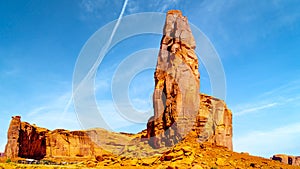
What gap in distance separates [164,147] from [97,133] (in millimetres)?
117181

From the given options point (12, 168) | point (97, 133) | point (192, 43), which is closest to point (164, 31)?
point (192, 43)

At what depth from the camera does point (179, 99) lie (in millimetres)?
63406

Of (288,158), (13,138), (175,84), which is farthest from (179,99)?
(288,158)

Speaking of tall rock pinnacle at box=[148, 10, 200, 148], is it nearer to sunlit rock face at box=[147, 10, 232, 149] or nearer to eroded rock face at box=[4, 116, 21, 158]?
sunlit rock face at box=[147, 10, 232, 149]

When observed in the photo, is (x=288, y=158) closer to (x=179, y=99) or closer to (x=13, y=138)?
(x=179, y=99)

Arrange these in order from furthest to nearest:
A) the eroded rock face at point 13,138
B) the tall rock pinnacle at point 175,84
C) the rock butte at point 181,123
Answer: the eroded rock face at point 13,138 → the tall rock pinnacle at point 175,84 → the rock butte at point 181,123

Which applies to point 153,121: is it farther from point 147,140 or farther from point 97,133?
point 97,133

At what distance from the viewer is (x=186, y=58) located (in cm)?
6800

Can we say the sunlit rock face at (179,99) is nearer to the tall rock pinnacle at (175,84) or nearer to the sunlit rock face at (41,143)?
the tall rock pinnacle at (175,84)

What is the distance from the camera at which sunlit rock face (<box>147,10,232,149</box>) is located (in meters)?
61.1

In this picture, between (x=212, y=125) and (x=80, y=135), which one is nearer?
(x=212, y=125)

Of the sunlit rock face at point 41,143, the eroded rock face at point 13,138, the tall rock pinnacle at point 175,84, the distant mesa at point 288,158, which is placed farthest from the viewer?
the distant mesa at point 288,158

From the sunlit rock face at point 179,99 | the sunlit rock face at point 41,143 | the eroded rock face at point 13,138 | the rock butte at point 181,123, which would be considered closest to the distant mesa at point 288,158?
the sunlit rock face at point 41,143

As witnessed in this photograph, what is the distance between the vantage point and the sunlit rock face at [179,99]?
6112 centimetres
